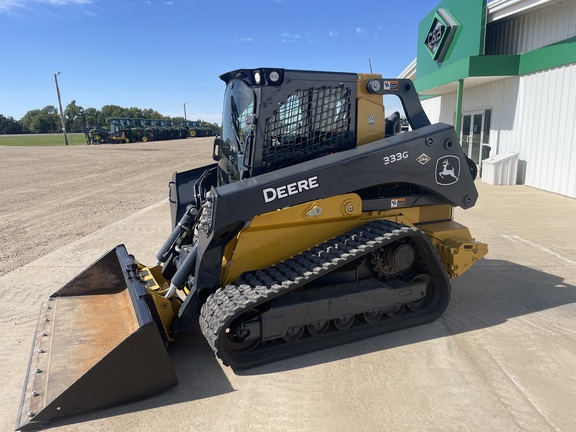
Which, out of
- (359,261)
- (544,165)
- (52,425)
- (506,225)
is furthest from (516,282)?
(544,165)

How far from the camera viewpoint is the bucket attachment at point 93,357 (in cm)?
285

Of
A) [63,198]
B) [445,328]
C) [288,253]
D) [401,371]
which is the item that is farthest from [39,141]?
[401,371]

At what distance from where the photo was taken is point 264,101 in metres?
3.85

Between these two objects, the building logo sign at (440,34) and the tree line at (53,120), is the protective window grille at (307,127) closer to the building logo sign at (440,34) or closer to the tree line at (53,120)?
the building logo sign at (440,34)

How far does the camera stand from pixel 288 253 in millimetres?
3871

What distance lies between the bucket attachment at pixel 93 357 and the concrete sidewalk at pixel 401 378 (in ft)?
0.45

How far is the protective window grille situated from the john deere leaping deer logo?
896 millimetres

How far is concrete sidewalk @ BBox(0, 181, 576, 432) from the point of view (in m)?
2.86

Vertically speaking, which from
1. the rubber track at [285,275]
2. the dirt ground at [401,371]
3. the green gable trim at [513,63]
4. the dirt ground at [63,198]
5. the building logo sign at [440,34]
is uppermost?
the building logo sign at [440,34]

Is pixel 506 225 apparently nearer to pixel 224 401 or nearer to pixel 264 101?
pixel 264 101

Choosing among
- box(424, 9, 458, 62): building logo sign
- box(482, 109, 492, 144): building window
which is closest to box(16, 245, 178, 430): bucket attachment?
box(482, 109, 492, 144): building window

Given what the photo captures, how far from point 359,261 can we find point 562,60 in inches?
395

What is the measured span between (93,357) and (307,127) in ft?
8.88

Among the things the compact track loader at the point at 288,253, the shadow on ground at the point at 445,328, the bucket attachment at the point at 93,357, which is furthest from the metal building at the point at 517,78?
the bucket attachment at the point at 93,357
